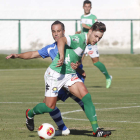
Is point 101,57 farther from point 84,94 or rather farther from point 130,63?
point 84,94

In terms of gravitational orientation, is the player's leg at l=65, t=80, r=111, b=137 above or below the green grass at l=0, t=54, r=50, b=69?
above

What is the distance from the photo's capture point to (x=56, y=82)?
282 inches

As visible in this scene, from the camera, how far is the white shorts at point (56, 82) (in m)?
7.12

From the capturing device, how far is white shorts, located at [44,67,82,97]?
23.4ft

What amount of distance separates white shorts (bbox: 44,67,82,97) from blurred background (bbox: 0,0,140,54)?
26.9 meters

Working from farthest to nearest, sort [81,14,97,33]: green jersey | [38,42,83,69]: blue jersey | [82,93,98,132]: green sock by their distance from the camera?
[81,14,97,33]: green jersey
[38,42,83,69]: blue jersey
[82,93,98,132]: green sock

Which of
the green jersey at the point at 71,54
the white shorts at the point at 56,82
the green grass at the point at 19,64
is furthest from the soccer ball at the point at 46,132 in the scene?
the green grass at the point at 19,64

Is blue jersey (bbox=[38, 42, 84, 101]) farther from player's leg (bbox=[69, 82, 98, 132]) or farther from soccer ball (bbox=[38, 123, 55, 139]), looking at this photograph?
soccer ball (bbox=[38, 123, 55, 139])

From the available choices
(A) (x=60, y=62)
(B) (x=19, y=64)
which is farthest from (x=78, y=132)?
(B) (x=19, y=64)

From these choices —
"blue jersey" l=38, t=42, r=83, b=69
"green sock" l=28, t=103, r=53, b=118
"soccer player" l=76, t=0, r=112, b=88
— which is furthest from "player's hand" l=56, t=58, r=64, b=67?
"soccer player" l=76, t=0, r=112, b=88

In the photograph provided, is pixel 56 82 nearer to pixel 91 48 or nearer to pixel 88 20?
pixel 91 48

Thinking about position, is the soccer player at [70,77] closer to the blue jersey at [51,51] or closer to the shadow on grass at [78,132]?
the blue jersey at [51,51]
